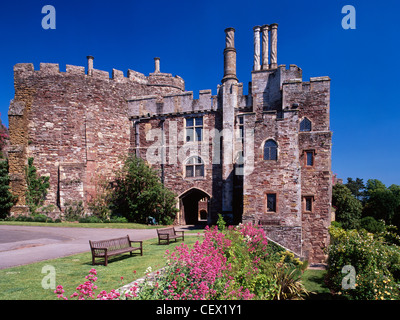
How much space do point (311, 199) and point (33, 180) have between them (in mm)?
20212

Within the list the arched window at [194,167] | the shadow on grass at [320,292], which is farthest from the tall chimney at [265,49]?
the shadow on grass at [320,292]

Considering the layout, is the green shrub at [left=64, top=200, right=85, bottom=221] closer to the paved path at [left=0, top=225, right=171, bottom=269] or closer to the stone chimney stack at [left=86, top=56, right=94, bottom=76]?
the paved path at [left=0, top=225, right=171, bottom=269]

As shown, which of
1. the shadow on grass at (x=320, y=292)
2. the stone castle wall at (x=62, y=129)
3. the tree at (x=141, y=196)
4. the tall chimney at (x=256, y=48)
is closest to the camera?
the shadow on grass at (x=320, y=292)

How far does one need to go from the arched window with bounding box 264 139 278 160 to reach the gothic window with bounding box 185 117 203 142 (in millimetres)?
6775

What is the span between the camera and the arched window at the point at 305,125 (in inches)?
723

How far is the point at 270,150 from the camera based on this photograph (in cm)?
1586

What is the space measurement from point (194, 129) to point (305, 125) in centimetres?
860

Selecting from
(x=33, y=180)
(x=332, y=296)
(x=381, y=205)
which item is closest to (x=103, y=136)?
(x=33, y=180)

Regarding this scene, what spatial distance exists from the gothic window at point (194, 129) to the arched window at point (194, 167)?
1.66 meters

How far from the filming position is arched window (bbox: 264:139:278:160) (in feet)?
51.8

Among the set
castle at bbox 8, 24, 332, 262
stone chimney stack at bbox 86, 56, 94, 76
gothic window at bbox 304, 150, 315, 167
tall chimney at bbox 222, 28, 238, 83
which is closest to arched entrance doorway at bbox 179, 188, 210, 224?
castle at bbox 8, 24, 332, 262

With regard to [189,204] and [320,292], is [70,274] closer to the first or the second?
[320,292]

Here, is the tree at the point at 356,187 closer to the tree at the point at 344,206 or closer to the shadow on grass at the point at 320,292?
the tree at the point at 344,206
